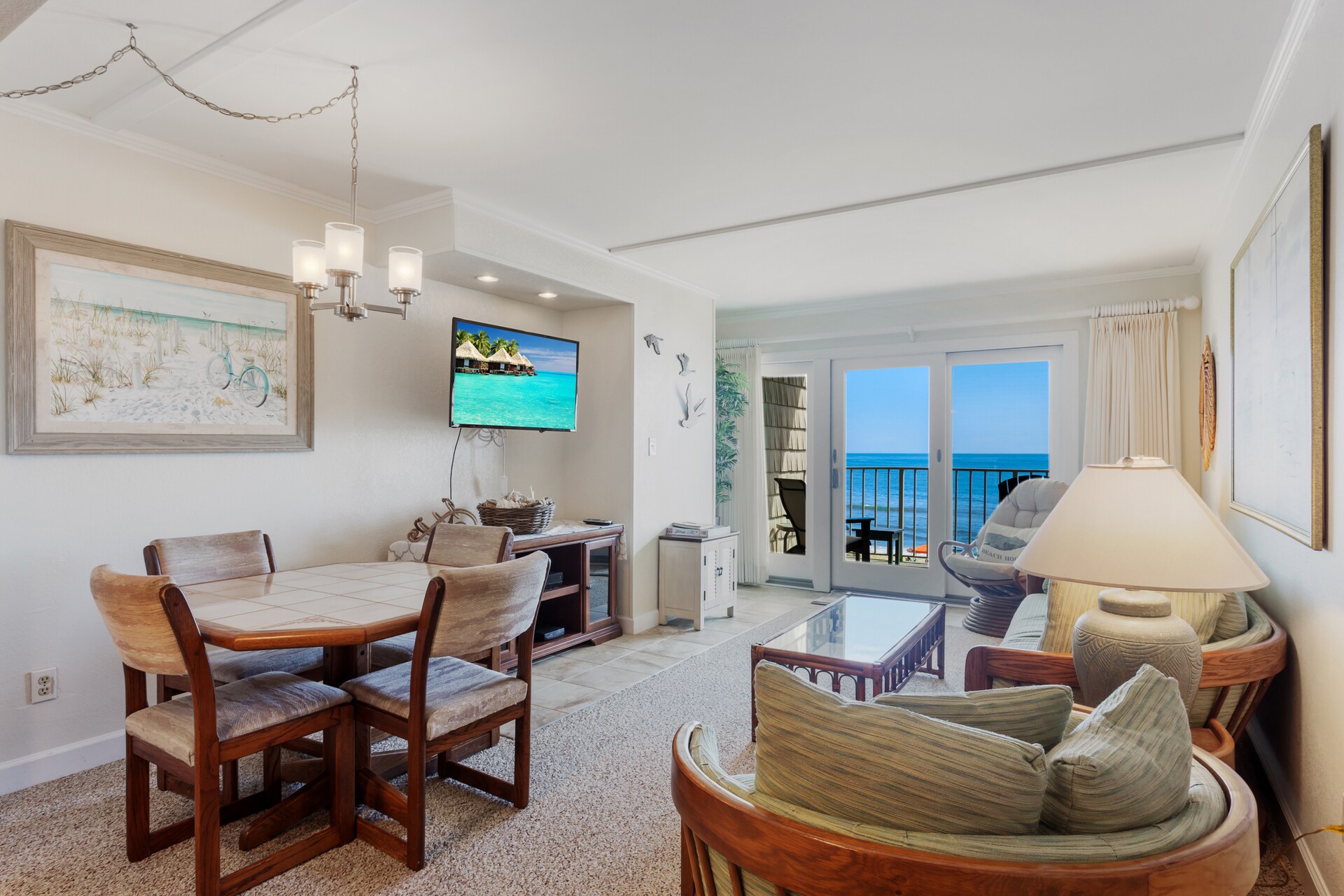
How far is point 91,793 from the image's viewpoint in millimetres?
2496

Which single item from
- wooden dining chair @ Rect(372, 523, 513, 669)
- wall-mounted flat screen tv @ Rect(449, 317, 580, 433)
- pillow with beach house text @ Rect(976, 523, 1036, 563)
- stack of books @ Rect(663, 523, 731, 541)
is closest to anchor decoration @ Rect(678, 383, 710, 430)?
stack of books @ Rect(663, 523, 731, 541)

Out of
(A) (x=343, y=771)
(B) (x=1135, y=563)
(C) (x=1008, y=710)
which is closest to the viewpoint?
(C) (x=1008, y=710)

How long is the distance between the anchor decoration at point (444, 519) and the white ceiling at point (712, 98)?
155 cm

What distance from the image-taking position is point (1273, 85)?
2.33 metres

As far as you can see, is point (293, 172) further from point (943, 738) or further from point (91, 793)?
point (943, 738)

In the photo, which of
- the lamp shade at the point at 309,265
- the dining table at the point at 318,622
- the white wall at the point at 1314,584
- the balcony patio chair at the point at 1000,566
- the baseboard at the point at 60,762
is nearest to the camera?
the white wall at the point at 1314,584

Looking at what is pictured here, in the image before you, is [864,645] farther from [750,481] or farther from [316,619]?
[750,481]

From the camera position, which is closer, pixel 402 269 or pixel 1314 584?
pixel 1314 584

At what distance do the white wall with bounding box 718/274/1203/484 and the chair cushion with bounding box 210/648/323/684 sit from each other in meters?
4.46

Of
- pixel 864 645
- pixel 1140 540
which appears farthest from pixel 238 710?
pixel 1140 540

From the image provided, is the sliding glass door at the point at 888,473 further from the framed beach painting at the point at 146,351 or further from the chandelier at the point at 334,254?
the chandelier at the point at 334,254

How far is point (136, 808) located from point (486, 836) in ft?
3.11

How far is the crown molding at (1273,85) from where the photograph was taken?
1.96 metres

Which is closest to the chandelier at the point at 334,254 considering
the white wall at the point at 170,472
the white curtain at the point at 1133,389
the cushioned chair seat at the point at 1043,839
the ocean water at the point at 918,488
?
the white wall at the point at 170,472
